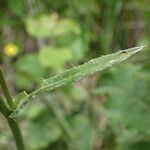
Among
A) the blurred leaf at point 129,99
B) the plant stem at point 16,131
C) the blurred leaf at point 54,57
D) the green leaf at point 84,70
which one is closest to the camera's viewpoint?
the green leaf at point 84,70

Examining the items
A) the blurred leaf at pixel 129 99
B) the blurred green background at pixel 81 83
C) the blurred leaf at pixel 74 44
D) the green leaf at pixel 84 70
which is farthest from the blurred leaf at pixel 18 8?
the green leaf at pixel 84 70

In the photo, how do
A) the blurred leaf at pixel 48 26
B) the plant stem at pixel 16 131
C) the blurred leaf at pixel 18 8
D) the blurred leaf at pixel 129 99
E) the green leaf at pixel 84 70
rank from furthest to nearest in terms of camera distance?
1. the blurred leaf at pixel 18 8
2. the blurred leaf at pixel 48 26
3. the blurred leaf at pixel 129 99
4. the plant stem at pixel 16 131
5. the green leaf at pixel 84 70

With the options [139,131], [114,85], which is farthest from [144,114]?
[114,85]

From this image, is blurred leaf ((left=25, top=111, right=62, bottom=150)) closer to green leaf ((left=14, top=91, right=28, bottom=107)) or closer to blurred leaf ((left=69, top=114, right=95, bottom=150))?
blurred leaf ((left=69, top=114, right=95, bottom=150))

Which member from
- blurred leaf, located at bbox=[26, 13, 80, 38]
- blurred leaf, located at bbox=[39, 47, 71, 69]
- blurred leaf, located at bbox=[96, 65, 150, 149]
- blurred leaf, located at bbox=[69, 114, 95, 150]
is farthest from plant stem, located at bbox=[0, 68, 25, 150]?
blurred leaf, located at bbox=[26, 13, 80, 38]

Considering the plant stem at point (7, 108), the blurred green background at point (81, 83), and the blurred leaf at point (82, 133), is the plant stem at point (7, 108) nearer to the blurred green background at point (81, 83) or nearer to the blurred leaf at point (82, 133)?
the blurred green background at point (81, 83)

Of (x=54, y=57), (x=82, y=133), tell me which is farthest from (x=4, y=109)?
(x=54, y=57)

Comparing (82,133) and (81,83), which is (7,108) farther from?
(81,83)
